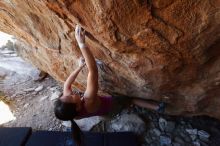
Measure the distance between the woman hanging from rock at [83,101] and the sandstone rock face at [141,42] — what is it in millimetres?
118

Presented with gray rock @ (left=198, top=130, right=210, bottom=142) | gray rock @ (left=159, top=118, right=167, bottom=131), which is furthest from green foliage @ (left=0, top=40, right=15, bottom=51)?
gray rock @ (left=198, top=130, right=210, bottom=142)

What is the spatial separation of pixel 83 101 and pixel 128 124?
0.90 meters

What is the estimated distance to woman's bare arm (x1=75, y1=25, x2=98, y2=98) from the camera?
7.52ft

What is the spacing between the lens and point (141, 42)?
81.6 inches

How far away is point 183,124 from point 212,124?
379mm

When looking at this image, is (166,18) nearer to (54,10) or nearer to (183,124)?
(54,10)

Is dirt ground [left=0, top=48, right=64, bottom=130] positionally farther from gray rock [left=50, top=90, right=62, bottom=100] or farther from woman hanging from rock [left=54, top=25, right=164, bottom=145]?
woman hanging from rock [left=54, top=25, right=164, bottom=145]

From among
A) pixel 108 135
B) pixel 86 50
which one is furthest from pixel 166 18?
pixel 108 135

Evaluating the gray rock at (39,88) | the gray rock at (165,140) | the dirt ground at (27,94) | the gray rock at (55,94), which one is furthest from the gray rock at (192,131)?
the gray rock at (39,88)

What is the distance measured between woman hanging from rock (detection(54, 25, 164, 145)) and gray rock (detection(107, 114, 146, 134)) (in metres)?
0.18

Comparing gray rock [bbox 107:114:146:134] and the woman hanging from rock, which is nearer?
the woman hanging from rock

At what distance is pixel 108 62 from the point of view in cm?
268

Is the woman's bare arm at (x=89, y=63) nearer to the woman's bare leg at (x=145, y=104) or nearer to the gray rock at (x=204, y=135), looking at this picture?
the woman's bare leg at (x=145, y=104)

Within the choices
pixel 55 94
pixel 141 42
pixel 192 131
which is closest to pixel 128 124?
Result: pixel 192 131
